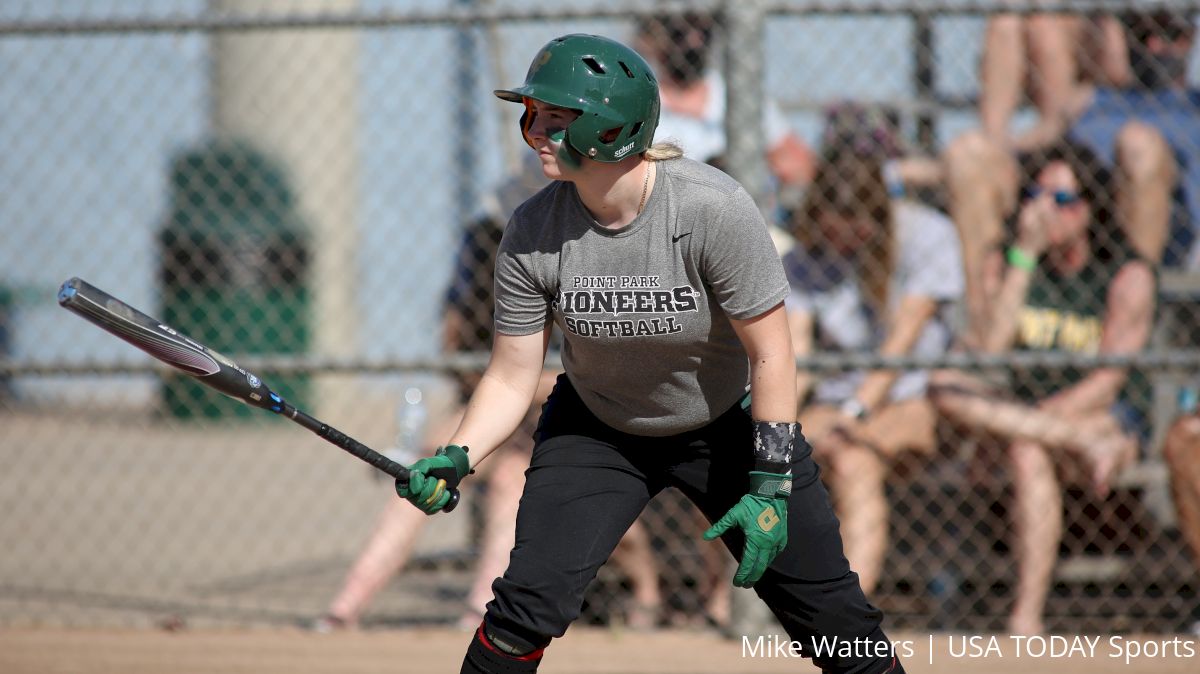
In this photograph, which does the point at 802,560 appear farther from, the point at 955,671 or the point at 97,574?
the point at 97,574

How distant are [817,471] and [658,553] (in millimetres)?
2522

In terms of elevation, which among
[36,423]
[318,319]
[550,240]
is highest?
[550,240]

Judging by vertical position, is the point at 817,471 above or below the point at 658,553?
above

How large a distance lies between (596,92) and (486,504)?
2933 mm

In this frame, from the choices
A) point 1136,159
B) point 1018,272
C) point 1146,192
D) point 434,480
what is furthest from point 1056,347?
point 434,480

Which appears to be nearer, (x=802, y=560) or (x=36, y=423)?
(x=802, y=560)

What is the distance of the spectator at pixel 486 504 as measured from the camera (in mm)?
5016

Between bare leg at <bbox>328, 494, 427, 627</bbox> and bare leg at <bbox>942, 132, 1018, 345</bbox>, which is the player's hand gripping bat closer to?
bare leg at <bbox>328, 494, 427, 627</bbox>

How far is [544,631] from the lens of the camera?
295cm

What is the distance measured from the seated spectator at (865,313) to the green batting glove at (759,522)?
6.34 feet

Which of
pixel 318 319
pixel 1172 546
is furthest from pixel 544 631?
pixel 318 319

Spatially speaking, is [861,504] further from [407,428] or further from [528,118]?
[528,118]

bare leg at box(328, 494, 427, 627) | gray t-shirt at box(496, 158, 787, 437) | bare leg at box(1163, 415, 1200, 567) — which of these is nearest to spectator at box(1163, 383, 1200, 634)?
bare leg at box(1163, 415, 1200, 567)

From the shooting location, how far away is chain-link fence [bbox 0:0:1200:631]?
15.8 feet
